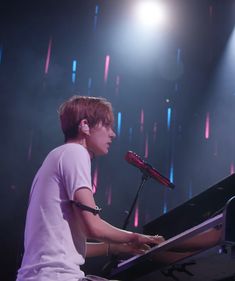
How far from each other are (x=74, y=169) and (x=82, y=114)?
0.33 meters

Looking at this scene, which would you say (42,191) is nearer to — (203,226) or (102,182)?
(203,226)

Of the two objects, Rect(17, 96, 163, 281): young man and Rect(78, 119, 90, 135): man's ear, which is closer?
Rect(17, 96, 163, 281): young man

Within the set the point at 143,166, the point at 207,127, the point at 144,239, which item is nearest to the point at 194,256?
the point at 144,239

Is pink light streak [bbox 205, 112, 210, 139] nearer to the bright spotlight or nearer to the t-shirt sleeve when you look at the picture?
the bright spotlight

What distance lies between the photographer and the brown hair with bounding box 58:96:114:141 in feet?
5.91

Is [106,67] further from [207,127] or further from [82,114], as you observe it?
[82,114]

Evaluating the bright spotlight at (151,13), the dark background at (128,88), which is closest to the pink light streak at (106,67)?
the dark background at (128,88)

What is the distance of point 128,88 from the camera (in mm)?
5449

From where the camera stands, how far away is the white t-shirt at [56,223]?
1453mm

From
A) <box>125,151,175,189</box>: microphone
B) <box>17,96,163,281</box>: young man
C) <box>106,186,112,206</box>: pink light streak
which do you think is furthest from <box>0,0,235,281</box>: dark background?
<box>17,96,163,281</box>: young man

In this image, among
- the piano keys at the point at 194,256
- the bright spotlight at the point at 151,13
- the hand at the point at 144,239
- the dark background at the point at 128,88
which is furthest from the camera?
the bright spotlight at the point at 151,13

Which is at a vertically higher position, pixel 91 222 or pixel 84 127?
pixel 84 127

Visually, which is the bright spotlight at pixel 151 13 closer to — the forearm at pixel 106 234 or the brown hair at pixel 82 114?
the brown hair at pixel 82 114

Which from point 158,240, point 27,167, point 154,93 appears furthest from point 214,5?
point 158,240
